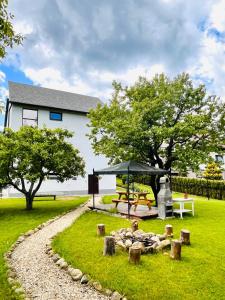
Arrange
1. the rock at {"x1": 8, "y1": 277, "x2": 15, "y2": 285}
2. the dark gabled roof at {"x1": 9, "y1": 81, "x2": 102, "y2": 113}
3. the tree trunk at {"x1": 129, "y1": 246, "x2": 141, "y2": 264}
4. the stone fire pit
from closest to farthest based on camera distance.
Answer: the rock at {"x1": 8, "y1": 277, "x2": 15, "y2": 285}
the tree trunk at {"x1": 129, "y1": 246, "x2": 141, "y2": 264}
the stone fire pit
the dark gabled roof at {"x1": 9, "y1": 81, "x2": 102, "y2": 113}

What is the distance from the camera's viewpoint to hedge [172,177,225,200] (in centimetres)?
2462

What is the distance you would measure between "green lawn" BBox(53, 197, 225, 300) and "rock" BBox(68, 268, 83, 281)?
0.59 feet

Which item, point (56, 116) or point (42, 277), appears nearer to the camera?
point (42, 277)

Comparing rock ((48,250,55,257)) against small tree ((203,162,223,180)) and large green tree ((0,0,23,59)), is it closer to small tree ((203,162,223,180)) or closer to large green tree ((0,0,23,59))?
large green tree ((0,0,23,59))

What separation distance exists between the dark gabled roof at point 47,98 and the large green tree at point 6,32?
1982 centimetres

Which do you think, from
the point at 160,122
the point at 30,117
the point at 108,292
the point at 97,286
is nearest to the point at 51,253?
the point at 97,286

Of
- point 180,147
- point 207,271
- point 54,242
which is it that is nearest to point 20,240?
point 54,242

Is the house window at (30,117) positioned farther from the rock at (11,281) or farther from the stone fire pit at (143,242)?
the rock at (11,281)

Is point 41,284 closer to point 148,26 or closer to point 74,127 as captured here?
point 148,26

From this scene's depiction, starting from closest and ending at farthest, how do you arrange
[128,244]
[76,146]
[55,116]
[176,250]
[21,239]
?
1. [176,250]
2. [128,244]
3. [21,239]
4. [55,116]
5. [76,146]

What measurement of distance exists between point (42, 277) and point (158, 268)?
2780 mm

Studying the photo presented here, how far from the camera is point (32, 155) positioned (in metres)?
14.0

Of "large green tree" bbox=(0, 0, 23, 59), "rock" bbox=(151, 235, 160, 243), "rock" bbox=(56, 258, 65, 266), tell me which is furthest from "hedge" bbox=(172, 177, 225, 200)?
"large green tree" bbox=(0, 0, 23, 59)

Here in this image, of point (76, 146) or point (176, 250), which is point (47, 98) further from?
point (176, 250)
